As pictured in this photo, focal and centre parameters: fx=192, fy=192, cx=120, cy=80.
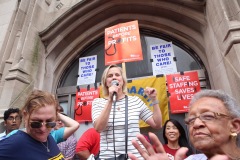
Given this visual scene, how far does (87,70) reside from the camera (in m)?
5.00

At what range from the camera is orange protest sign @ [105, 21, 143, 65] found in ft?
11.7

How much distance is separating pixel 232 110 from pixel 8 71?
460 centimetres

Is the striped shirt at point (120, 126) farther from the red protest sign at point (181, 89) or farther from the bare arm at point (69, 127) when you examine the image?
the red protest sign at point (181, 89)

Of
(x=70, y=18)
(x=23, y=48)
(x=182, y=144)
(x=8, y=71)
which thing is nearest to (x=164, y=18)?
(x=70, y=18)

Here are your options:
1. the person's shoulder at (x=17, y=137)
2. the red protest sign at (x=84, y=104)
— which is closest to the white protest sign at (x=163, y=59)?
the red protest sign at (x=84, y=104)

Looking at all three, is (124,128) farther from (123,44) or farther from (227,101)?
(123,44)

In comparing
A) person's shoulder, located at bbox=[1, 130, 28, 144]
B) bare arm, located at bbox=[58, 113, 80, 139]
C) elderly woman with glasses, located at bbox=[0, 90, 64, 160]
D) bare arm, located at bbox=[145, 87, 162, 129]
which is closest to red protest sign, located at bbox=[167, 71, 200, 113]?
bare arm, located at bbox=[145, 87, 162, 129]

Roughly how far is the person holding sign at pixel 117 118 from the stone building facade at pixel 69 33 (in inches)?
87.0

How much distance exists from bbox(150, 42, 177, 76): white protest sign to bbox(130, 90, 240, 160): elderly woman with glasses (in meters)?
3.10

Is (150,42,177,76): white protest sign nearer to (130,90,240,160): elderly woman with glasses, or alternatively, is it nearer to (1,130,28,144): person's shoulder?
(130,90,240,160): elderly woman with glasses

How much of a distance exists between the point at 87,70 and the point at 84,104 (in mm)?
1018

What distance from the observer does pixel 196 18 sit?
4.05 m

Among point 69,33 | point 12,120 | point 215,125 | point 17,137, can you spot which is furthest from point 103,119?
point 69,33

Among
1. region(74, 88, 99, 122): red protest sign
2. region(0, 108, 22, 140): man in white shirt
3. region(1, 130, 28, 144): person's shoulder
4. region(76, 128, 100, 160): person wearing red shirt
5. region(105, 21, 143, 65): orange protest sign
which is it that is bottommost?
region(1, 130, 28, 144): person's shoulder
